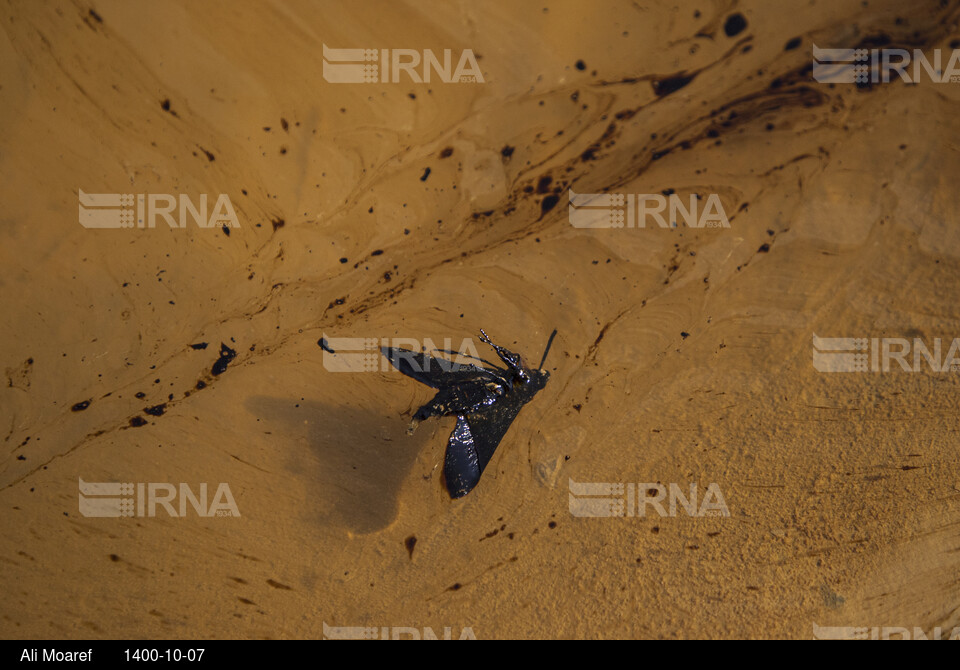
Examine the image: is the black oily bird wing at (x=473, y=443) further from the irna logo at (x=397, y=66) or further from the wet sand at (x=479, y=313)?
the irna logo at (x=397, y=66)

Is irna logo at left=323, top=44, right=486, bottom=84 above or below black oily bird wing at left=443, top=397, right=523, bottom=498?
above

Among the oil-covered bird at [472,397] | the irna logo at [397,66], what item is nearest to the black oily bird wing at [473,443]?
the oil-covered bird at [472,397]

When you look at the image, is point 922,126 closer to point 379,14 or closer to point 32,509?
point 379,14

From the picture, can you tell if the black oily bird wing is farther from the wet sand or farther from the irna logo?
the irna logo

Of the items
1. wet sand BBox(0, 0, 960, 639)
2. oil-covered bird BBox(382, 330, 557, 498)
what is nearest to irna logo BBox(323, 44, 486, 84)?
wet sand BBox(0, 0, 960, 639)

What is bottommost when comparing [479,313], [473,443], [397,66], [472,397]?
[473,443]

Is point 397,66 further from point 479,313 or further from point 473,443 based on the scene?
point 473,443

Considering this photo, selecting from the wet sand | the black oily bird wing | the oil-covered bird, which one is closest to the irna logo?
the wet sand

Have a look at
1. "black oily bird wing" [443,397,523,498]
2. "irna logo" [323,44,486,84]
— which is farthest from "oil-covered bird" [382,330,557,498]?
"irna logo" [323,44,486,84]

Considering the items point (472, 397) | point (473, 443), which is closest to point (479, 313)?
point (472, 397)

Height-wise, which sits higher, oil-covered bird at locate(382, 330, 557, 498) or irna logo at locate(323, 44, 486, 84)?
irna logo at locate(323, 44, 486, 84)
